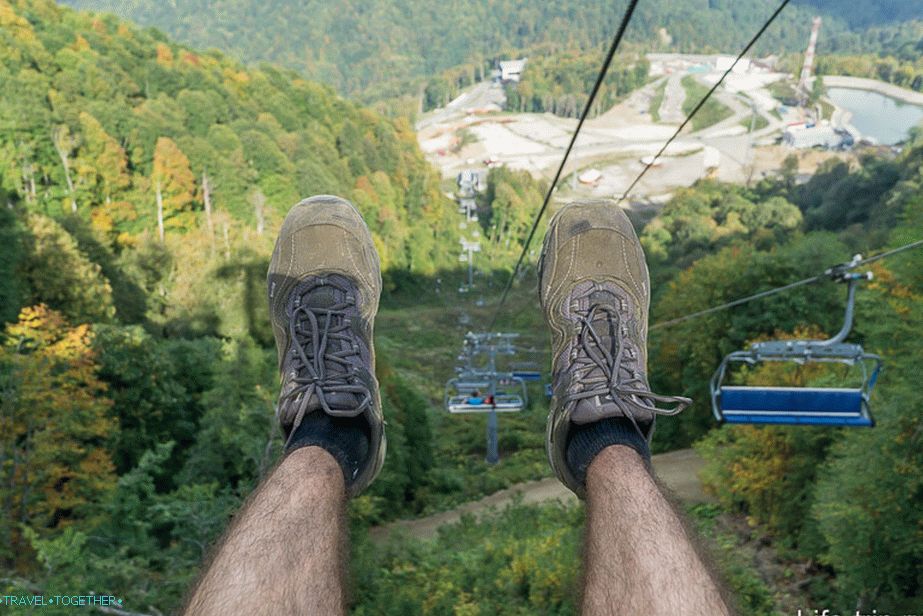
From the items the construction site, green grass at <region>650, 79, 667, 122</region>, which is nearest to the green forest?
the construction site

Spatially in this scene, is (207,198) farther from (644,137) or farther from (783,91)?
(783,91)

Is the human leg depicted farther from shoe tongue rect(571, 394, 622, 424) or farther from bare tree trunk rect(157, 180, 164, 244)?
bare tree trunk rect(157, 180, 164, 244)

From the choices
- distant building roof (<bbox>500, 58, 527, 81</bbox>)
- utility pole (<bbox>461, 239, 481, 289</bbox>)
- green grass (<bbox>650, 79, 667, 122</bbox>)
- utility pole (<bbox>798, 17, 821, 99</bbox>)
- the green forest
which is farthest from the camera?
distant building roof (<bbox>500, 58, 527, 81</bbox>)

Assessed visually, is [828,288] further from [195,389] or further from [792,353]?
[195,389]

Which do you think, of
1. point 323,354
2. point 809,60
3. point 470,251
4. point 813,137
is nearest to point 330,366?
point 323,354

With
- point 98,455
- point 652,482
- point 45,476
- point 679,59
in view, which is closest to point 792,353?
point 652,482

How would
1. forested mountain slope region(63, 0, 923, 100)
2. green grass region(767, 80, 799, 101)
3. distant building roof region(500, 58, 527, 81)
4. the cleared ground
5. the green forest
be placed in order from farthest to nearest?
1. forested mountain slope region(63, 0, 923, 100)
2. distant building roof region(500, 58, 527, 81)
3. green grass region(767, 80, 799, 101)
4. the cleared ground
5. the green forest
